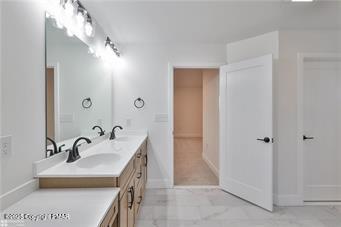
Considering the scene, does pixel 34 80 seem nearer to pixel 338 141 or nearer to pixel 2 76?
pixel 2 76

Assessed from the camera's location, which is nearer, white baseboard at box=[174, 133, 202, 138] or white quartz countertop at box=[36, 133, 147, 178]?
white quartz countertop at box=[36, 133, 147, 178]

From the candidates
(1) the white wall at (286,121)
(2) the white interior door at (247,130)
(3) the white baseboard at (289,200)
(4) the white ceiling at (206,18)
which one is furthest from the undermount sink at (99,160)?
(3) the white baseboard at (289,200)

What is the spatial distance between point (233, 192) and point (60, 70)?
281 cm

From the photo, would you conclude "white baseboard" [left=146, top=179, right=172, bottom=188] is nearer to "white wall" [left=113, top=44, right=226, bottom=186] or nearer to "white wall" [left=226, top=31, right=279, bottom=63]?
"white wall" [left=113, top=44, right=226, bottom=186]

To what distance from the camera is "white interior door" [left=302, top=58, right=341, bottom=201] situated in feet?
9.25

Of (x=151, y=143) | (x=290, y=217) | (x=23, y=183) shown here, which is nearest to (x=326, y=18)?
(x=290, y=217)

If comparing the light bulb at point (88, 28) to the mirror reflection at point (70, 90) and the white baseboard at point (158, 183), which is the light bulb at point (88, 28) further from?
the white baseboard at point (158, 183)

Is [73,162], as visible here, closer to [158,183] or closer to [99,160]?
[99,160]

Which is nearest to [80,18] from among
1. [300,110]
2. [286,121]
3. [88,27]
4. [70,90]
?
[88,27]

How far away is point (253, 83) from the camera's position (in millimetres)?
2752

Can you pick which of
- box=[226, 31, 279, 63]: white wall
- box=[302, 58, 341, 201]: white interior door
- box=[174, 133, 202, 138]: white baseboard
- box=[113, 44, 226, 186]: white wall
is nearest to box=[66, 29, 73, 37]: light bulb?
box=[113, 44, 226, 186]: white wall

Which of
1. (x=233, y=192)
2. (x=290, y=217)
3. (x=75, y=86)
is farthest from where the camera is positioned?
(x=233, y=192)

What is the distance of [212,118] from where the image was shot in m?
4.36

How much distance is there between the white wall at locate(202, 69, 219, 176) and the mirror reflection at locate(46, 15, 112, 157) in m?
2.18
